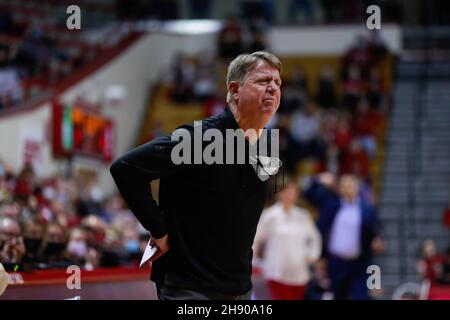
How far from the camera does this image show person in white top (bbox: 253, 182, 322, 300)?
1234cm

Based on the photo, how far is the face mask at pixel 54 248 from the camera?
927 centimetres

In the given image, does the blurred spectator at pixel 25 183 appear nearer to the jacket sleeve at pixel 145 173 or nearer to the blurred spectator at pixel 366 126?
the jacket sleeve at pixel 145 173

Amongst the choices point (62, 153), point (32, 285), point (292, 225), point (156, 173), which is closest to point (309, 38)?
point (62, 153)

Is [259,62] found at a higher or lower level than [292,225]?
higher

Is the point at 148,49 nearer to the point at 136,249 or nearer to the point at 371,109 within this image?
the point at 371,109

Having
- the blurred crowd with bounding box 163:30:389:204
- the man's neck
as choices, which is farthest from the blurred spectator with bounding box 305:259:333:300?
the man's neck

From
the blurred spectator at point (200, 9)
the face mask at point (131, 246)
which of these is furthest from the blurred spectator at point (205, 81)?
the face mask at point (131, 246)

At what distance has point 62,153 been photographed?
1888cm

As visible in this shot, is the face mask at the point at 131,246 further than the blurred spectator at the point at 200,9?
No

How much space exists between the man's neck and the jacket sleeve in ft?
1.31

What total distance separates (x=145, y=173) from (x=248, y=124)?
60 cm

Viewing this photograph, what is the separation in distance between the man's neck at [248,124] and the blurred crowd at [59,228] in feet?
8.11
